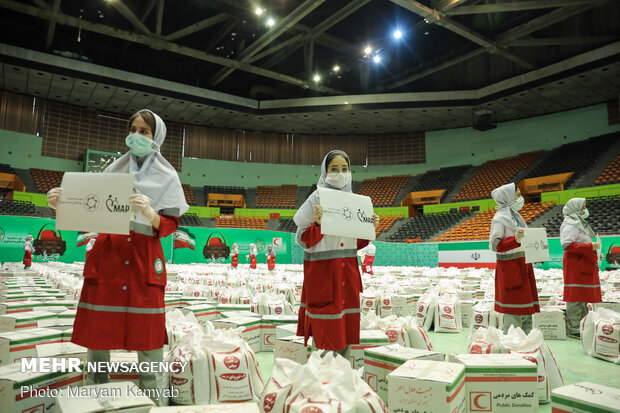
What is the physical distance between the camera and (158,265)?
1.88 meters

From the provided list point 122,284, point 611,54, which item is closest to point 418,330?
point 122,284

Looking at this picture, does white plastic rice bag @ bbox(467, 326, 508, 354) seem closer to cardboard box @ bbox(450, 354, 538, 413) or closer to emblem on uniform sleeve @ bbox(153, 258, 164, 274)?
cardboard box @ bbox(450, 354, 538, 413)

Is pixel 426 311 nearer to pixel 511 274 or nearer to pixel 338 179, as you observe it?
pixel 511 274

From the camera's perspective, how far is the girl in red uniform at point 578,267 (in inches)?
175

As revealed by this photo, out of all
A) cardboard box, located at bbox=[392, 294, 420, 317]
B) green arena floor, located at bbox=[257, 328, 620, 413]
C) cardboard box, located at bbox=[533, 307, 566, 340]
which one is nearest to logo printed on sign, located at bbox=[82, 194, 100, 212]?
green arena floor, located at bbox=[257, 328, 620, 413]

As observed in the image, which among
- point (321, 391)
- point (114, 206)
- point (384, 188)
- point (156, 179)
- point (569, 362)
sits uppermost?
point (384, 188)

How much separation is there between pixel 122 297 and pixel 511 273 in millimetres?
3105

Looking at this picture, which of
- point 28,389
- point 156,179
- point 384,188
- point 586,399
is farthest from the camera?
point 384,188

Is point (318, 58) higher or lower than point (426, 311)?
higher

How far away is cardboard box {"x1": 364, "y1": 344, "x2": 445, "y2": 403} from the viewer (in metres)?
2.17

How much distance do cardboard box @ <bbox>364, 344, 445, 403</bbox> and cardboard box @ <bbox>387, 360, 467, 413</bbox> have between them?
237 millimetres

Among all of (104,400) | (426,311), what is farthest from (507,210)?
(104,400)

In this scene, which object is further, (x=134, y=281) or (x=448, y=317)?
(x=448, y=317)

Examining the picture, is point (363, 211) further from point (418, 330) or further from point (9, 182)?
point (9, 182)
